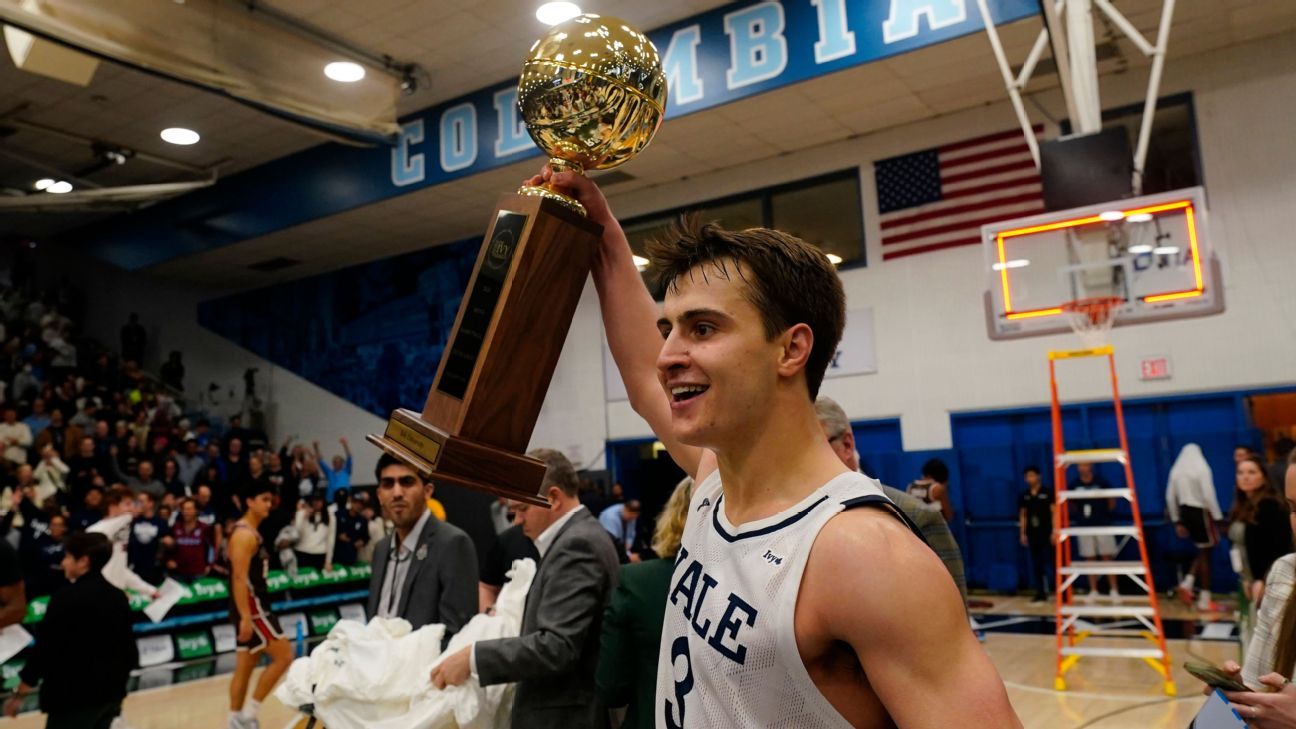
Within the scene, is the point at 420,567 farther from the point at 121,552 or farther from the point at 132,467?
the point at 132,467

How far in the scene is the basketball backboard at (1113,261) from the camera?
5.83 meters

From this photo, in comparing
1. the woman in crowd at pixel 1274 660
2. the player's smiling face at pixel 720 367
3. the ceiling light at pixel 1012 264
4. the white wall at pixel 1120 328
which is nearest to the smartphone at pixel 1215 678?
the woman in crowd at pixel 1274 660

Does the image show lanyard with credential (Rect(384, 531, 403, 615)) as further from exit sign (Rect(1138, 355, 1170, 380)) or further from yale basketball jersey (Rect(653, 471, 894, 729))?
exit sign (Rect(1138, 355, 1170, 380))

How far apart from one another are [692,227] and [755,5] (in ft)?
24.5

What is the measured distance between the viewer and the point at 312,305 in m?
15.9

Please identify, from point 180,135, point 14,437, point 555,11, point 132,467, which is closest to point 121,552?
point 132,467

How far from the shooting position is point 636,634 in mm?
2670

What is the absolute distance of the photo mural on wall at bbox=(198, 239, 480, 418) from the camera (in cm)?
1437

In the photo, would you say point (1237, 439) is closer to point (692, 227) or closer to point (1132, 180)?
point (1132, 180)

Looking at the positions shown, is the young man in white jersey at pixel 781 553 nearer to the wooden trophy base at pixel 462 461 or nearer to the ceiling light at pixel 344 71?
the wooden trophy base at pixel 462 461

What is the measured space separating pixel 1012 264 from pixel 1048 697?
121 inches

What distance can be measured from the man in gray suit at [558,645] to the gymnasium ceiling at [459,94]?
6.71 metres

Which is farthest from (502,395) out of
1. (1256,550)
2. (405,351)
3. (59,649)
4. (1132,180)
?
(405,351)

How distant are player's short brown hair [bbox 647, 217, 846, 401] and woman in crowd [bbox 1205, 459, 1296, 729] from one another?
1377 millimetres
